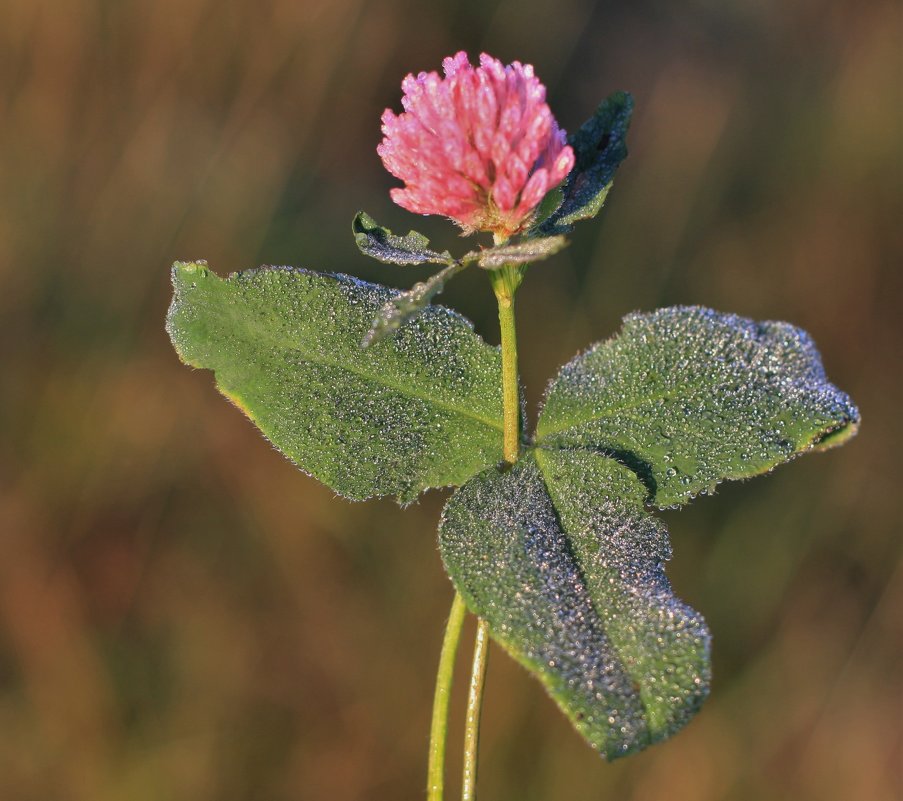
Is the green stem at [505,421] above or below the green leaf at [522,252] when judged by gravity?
below

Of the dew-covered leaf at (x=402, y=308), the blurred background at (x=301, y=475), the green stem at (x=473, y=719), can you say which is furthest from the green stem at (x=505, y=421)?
the blurred background at (x=301, y=475)

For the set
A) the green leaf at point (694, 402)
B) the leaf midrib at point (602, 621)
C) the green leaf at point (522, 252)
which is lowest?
the leaf midrib at point (602, 621)

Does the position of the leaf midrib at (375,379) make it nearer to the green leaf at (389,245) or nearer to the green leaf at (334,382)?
the green leaf at (334,382)

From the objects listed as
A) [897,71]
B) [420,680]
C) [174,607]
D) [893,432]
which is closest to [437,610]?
[420,680]

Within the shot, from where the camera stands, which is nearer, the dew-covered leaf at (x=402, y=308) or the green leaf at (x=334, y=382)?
the dew-covered leaf at (x=402, y=308)

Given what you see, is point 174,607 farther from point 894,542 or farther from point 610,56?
point 610,56

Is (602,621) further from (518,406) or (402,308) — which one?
(402,308)

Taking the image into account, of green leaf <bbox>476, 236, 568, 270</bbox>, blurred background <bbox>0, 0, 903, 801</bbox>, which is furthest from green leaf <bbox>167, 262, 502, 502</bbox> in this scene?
blurred background <bbox>0, 0, 903, 801</bbox>

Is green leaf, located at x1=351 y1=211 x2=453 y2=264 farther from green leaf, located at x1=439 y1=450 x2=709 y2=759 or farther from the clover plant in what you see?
green leaf, located at x1=439 y1=450 x2=709 y2=759
